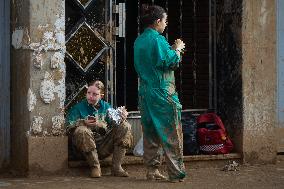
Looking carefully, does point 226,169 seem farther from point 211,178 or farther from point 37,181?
point 37,181

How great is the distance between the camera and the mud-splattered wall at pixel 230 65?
30.7ft

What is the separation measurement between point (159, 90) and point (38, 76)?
147 cm

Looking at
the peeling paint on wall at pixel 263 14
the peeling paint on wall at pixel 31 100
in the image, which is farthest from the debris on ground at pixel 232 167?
the peeling paint on wall at pixel 31 100

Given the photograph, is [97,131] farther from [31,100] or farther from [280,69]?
[280,69]

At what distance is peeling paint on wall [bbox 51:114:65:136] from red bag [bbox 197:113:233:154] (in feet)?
6.43

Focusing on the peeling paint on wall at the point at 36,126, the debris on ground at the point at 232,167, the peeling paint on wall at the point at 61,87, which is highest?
the peeling paint on wall at the point at 61,87

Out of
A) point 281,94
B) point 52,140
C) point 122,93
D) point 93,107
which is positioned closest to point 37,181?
point 52,140

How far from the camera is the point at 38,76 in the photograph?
26.8 ft

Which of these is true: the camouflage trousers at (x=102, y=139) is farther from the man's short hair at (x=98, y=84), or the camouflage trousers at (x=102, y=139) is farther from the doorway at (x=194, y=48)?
the doorway at (x=194, y=48)

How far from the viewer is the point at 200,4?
9758 millimetres

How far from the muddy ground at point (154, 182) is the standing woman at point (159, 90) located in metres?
0.34

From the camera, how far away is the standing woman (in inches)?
303

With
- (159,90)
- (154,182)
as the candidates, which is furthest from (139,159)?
(159,90)

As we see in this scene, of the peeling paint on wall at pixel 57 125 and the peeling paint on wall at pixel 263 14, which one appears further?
the peeling paint on wall at pixel 263 14
